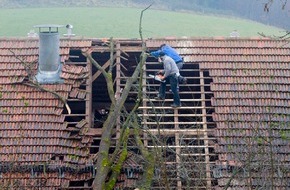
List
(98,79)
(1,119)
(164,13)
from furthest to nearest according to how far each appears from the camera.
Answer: (164,13)
(98,79)
(1,119)

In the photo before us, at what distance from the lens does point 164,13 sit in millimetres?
32969

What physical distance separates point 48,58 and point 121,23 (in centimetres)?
1620

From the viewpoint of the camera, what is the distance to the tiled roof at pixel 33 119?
33.4 feet

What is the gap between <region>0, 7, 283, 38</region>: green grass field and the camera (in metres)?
25.4

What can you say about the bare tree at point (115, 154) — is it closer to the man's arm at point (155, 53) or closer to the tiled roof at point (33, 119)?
the tiled roof at point (33, 119)

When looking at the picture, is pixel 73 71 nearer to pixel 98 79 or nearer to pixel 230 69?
pixel 98 79

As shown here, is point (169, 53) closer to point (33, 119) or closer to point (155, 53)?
→ point (155, 53)

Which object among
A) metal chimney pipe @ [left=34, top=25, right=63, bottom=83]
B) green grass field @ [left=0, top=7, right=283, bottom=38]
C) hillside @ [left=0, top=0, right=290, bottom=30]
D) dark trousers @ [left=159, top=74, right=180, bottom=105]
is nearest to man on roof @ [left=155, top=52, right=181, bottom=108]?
dark trousers @ [left=159, top=74, right=180, bottom=105]

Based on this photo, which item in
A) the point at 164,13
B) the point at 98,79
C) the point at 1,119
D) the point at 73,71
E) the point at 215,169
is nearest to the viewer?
the point at 215,169

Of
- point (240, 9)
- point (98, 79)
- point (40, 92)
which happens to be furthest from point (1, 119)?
point (240, 9)

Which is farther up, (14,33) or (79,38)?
(14,33)

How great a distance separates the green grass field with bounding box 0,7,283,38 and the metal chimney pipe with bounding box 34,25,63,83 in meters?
12.5

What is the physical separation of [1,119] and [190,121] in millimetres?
4027

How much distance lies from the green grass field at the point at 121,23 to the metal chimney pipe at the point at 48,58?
1249cm
